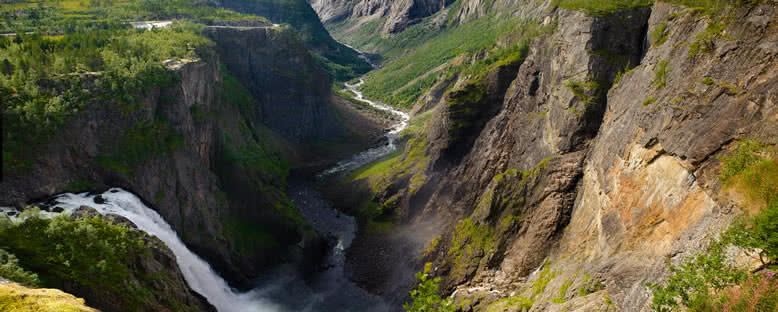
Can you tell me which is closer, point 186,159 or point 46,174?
point 46,174

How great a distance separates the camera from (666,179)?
2667 cm

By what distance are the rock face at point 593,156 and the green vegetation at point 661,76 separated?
0.47 ft

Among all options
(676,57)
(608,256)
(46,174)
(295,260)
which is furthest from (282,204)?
(676,57)

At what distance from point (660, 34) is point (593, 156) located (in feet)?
37.0

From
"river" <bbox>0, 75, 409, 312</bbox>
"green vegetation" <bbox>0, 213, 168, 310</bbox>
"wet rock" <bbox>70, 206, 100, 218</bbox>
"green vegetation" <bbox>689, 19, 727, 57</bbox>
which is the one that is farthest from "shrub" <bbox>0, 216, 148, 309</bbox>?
"green vegetation" <bbox>689, 19, 727, 57</bbox>

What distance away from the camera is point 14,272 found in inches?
882

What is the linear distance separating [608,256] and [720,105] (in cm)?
1180

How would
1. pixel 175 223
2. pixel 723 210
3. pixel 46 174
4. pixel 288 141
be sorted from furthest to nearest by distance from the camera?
1. pixel 288 141
2. pixel 175 223
3. pixel 46 174
4. pixel 723 210

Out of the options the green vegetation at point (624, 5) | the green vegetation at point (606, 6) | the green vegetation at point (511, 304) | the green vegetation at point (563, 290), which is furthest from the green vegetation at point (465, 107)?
the green vegetation at point (563, 290)

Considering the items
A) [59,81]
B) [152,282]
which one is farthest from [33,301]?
[59,81]

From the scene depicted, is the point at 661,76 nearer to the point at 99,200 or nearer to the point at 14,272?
the point at 14,272

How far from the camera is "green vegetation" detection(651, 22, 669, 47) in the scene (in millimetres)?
34222

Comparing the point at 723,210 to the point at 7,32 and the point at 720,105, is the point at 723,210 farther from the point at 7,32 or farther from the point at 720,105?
the point at 7,32

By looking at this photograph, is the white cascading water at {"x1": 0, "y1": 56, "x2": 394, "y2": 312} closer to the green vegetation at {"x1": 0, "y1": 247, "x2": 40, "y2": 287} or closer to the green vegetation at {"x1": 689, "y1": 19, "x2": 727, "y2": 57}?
the green vegetation at {"x1": 0, "y1": 247, "x2": 40, "y2": 287}
